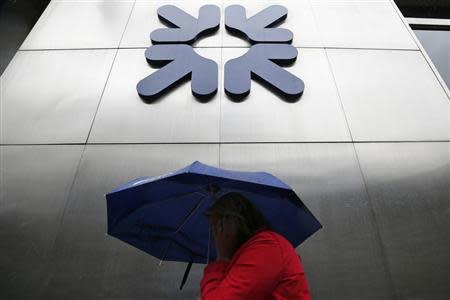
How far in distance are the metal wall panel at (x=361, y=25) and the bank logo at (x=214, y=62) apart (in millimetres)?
706

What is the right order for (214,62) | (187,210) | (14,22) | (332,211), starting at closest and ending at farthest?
1. (187,210)
2. (332,211)
3. (214,62)
4. (14,22)

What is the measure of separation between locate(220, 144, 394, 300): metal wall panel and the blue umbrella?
6.27 feet

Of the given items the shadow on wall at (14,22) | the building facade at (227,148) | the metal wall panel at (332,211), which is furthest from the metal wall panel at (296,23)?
the shadow on wall at (14,22)

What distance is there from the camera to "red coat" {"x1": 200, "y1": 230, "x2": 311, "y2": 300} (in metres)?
1.81

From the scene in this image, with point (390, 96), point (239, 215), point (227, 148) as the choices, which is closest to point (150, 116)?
point (227, 148)

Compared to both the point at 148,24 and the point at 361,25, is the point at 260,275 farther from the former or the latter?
the point at 361,25

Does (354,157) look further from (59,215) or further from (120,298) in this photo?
(59,215)

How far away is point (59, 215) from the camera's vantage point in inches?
183

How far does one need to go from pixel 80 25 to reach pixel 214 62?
8.24ft

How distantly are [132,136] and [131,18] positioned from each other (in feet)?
8.71

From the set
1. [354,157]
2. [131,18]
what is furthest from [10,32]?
[354,157]

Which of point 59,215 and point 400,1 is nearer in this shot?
point 59,215

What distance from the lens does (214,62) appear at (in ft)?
19.9

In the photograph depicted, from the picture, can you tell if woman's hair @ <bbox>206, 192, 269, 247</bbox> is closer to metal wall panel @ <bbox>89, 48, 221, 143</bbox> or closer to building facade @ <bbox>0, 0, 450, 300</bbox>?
building facade @ <bbox>0, 0, 450, 300</bbox>
